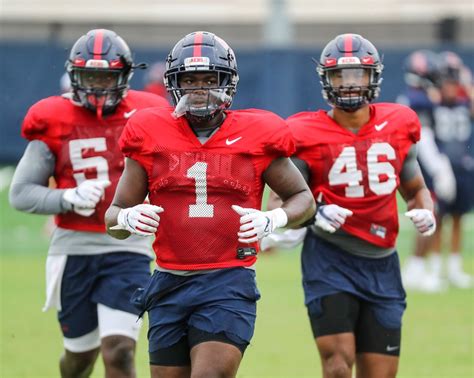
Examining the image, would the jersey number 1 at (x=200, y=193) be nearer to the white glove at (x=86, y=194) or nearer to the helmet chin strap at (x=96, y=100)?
the white glove at (x=86, y=194)

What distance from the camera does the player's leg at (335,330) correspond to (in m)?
6.24

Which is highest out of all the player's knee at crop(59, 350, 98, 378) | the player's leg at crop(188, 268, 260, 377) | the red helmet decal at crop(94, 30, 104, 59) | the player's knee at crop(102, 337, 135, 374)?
the red helmet decal at crop(94, 30, 104, 59)

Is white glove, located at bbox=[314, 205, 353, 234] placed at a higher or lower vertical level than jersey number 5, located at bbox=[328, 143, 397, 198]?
lower

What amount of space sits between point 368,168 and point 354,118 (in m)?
0.29

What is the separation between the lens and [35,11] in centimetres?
2883

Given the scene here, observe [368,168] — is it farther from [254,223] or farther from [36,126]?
[36,126]

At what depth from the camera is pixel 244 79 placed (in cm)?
1925

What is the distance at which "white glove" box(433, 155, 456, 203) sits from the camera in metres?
12.1

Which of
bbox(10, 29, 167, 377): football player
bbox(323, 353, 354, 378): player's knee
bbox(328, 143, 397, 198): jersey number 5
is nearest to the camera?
bbox(323, 353, 354, 378): player's knee

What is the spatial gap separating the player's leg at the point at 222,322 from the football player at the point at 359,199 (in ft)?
2.89

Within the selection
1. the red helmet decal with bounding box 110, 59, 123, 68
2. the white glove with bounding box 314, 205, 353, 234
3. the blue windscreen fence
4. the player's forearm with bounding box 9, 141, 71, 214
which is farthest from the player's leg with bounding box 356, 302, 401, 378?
the blue windscreen fence

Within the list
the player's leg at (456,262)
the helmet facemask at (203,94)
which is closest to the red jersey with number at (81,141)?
the helmet facemask at (203,94)

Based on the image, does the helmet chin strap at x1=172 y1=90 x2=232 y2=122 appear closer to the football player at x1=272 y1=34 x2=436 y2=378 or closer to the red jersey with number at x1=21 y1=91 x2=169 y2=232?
the football player at x1=272 y1=34 x2=436 y2=378

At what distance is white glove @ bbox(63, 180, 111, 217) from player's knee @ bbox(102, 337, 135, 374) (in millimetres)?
752
